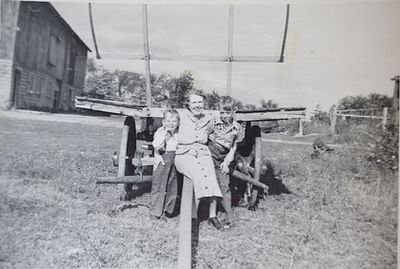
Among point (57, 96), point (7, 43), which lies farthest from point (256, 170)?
point (57, 96)

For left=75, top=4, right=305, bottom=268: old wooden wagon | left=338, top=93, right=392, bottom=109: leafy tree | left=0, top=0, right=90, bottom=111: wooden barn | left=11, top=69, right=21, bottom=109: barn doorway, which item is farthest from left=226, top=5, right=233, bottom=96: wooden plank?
left=11, top=69, right=21, bottom=109: barn doorway

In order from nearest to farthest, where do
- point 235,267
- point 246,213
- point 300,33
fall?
point 235,267 < point 300,33 < point 246,213

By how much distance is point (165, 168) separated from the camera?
2387 millimetres

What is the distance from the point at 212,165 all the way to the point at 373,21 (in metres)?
1.55

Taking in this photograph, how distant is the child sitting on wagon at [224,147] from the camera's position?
2.39 metres

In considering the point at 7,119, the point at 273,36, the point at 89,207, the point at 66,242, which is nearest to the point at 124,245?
the point at 66,242

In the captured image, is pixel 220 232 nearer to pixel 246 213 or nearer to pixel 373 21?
pixel 246 213

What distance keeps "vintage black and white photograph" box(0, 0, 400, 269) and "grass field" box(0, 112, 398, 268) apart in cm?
1

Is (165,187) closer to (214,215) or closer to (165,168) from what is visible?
(165,168)

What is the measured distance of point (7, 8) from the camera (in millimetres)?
2303

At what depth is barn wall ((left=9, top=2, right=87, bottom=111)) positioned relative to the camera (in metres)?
2.72

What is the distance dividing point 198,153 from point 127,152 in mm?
773

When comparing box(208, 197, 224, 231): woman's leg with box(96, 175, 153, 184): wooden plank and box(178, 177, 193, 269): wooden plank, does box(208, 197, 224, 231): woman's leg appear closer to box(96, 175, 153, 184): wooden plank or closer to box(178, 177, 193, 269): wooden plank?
box(178, 177, 193, 269): wooden plank

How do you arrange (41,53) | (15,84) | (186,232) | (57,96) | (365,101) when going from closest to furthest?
(186,232) → (365,101) → (15,84) → (41,53) → (57,96)
